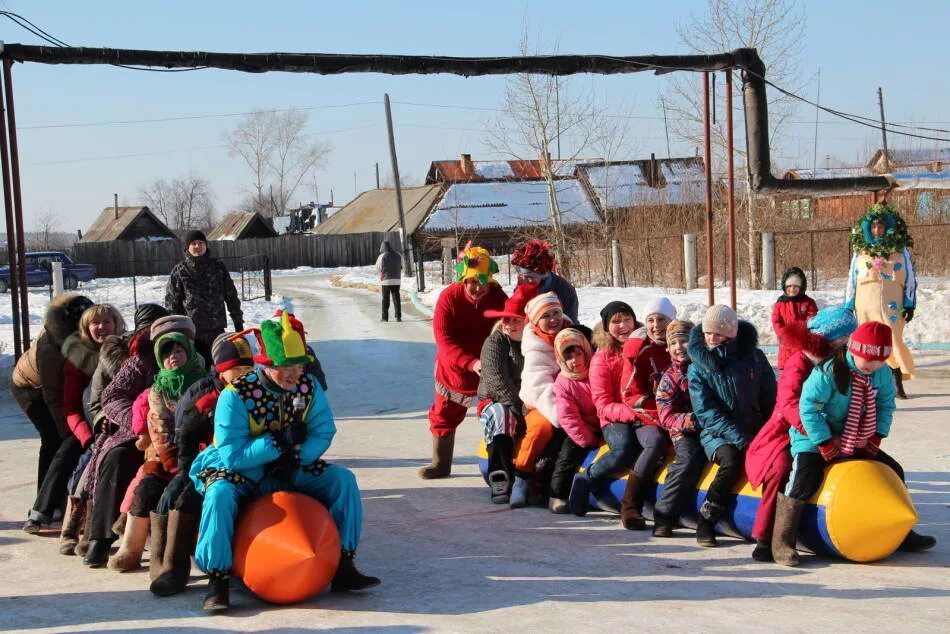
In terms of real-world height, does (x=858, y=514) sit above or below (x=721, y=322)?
below

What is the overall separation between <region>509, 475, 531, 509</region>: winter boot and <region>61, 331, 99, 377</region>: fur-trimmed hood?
2914mm

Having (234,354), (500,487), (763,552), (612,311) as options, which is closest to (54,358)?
(234,354)

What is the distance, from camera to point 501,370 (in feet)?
26.0

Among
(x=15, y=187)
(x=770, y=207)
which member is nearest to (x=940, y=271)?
(x=770, y=207)

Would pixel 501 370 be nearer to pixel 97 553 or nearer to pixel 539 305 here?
pixel 539 305

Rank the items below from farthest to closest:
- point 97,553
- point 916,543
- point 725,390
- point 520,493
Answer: point 520,493 → point 725,390 → point 97,553 → point 916,543

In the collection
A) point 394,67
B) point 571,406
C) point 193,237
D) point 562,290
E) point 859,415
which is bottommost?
point 571,406

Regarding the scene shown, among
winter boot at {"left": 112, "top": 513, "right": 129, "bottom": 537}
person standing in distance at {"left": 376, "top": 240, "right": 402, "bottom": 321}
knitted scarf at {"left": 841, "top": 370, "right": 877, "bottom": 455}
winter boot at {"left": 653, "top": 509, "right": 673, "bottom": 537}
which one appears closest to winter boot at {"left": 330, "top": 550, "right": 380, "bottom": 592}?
winter boot at {"left": 112, "top": 513, "right": 129, "bottom": 537}

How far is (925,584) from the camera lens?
17.7 ft

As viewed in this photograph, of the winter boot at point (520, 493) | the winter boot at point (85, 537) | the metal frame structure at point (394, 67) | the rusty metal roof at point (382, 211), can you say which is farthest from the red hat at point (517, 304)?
the rusty metal roof at point (382, 211)

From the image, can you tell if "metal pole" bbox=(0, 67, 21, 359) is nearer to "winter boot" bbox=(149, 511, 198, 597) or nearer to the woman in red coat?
"winter boot" bbox=(149, 511, 198, 597)

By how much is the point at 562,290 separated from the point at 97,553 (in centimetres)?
390

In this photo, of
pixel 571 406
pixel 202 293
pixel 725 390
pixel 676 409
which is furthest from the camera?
pixel 202 293

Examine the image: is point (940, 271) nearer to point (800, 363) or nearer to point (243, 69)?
point (243, 69)
